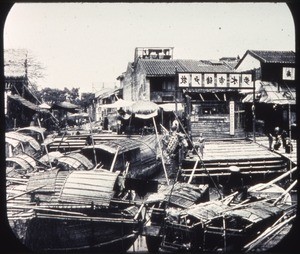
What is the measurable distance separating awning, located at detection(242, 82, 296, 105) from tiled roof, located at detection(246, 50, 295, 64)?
4.62 ft

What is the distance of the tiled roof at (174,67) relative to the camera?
2109 centimetres

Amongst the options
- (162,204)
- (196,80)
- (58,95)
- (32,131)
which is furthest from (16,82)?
(58,95)

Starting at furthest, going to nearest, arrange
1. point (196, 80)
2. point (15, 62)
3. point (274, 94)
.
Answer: point (274, 94) → point (15, 62) → point (196, 80)

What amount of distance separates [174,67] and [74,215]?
16.9 meters

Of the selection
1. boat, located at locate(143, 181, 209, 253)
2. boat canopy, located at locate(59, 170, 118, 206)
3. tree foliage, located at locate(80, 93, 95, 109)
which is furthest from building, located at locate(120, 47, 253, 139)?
tree foliage, located at locate(80, 93, 95, 109)

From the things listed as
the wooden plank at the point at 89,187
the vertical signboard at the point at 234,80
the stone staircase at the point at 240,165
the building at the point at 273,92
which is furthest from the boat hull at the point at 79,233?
the building at the point at 273,92

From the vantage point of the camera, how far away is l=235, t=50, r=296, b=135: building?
16094 mm

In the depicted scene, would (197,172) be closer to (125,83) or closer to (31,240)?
(31,240)

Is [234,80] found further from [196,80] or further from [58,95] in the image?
[58,95]

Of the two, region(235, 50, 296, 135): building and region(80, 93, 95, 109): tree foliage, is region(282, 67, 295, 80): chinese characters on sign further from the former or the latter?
region(80, 93, 95, 109): tree foliage

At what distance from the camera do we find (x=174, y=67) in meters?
22.0

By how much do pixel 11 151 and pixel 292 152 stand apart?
10701mm

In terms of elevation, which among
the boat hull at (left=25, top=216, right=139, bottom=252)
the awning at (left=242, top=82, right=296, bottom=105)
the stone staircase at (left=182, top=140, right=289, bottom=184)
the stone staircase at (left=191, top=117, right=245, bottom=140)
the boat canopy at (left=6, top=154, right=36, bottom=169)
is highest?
the awning at (left=242, top=82, right=296, bottom=105)

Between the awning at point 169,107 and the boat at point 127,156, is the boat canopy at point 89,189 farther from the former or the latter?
the awning at point 169,107
